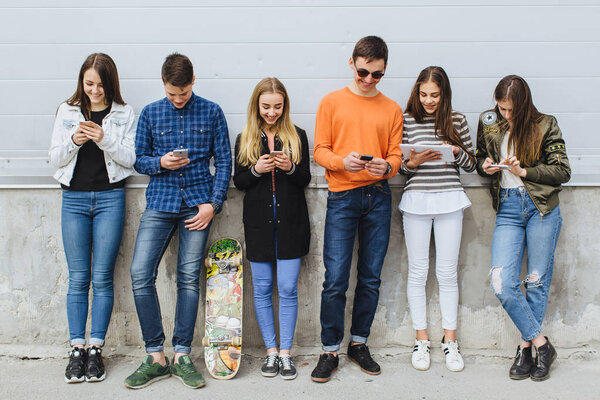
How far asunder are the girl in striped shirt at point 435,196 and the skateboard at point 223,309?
1270 mm

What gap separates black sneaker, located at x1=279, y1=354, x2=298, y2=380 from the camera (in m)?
3.75

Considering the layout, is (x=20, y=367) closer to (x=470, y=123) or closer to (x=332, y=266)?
(x=332, y=266)

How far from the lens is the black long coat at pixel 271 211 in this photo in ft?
12.2

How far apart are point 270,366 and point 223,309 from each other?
523 millimetres

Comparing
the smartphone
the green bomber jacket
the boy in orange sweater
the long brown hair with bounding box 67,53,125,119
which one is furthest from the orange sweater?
the long brown hair with bounding box 67,53,125,119

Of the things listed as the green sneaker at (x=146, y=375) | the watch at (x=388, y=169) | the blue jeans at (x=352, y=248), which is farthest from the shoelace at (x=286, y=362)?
the watch at (x=388, y=169)

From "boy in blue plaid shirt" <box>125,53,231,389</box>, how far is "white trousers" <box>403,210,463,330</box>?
140cm

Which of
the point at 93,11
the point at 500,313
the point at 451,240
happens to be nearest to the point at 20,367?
the point at 93,11

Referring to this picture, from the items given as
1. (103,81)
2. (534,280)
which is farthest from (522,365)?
(103,81)

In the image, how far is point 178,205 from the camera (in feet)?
12.1

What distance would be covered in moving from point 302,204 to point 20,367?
240cm

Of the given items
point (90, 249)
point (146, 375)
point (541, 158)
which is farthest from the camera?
point (90, 249)

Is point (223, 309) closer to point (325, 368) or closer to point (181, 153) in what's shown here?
point (325, 368)

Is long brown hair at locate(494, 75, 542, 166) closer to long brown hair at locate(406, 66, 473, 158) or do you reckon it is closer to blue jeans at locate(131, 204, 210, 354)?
long brown hair at locate(406, 66, 473, 158)
